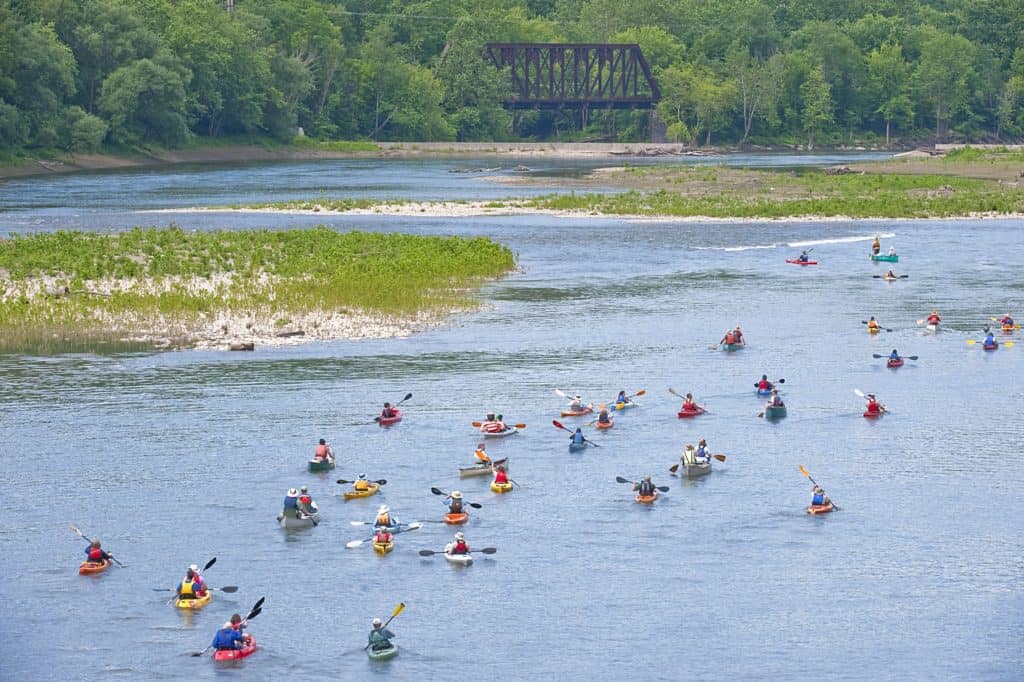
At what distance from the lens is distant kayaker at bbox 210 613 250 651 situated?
1447 inches

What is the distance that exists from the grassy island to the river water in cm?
388

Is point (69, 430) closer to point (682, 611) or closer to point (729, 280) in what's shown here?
point (682, 611)

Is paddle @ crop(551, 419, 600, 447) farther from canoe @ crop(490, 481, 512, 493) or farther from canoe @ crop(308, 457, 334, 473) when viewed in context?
canoe @ crop(308, 457, 334, 473)

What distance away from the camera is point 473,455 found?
5153 cm

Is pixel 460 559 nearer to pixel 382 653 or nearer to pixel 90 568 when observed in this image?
pixel 382 653

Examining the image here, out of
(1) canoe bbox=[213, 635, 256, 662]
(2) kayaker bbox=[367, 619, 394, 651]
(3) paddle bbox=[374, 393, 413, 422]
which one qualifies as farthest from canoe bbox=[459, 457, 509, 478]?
(1) canoe bbox=[213, 635, 256, 662]

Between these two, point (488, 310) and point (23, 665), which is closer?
point (23, 665)

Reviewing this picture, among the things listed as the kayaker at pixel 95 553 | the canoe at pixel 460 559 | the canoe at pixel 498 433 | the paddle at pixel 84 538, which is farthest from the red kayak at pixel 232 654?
the canoe at pixel 498 433

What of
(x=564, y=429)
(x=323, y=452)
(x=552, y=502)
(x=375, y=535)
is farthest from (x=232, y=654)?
(x=564, y=429)

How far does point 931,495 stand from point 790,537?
20.3 ft

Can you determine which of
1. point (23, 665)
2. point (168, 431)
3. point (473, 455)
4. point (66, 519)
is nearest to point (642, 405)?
point (473, 455)

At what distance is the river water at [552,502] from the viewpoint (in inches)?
1480

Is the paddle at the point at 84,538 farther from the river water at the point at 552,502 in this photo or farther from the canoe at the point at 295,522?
the canoe at the point at 295,522

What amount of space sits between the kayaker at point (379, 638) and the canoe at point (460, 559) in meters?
5.71
